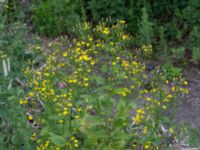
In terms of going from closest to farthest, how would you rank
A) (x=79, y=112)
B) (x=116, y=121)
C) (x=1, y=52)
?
1. (x=116, y=121)
2. (x=79, y=112)
3. (x=1, y=52)

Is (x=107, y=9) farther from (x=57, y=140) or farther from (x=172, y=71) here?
(x=57, y=140)

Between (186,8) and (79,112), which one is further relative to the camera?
(186,8)

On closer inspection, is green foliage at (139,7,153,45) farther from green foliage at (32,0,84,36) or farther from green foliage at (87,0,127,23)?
green foliage at (32,0,84,36)

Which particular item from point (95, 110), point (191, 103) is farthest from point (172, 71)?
point (95, 110)

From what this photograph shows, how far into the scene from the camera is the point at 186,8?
5.85 m

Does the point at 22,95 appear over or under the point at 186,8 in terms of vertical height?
under

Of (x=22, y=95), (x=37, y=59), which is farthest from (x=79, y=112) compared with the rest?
(x=37, y=59)

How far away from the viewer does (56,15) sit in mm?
6445

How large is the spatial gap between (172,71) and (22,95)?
69.1 inches

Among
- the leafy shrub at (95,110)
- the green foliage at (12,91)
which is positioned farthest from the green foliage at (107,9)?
the leafy shrub at (95,110)

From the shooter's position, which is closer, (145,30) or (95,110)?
(95,110)

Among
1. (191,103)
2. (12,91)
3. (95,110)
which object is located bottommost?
(191,103)

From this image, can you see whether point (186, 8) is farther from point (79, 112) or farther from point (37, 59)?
point (79, 112)

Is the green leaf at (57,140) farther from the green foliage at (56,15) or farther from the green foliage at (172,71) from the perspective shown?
the green foliage at (56,15)
